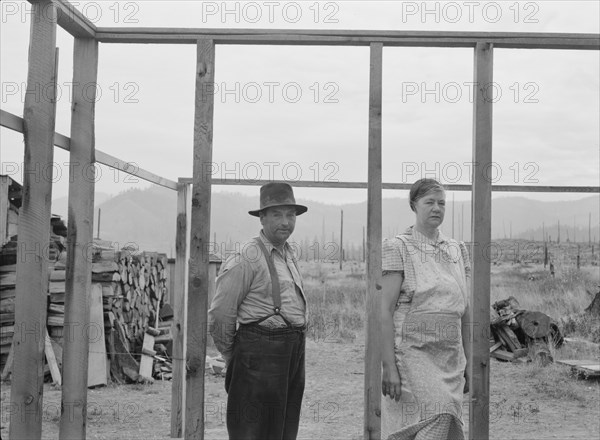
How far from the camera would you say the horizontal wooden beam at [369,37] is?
363 centimetres

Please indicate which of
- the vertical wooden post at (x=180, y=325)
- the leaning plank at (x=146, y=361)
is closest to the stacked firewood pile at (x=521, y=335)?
the leaning plank at (x=146, y=361)

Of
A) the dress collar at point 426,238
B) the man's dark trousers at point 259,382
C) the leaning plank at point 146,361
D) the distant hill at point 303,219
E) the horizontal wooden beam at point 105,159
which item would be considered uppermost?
the distant hill at point 303,219

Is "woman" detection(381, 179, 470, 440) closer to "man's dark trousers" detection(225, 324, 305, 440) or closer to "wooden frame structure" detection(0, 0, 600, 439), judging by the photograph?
"wooden frame structure" detection(0, 0, 600, 439)

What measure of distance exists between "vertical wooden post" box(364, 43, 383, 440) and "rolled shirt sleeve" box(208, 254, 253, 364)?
0.64 meters

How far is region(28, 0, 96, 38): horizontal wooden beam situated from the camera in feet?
11.3

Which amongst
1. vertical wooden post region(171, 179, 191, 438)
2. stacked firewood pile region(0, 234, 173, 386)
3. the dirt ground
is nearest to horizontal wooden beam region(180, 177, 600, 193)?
vertical wooden post region(171, 179, 191, 438)

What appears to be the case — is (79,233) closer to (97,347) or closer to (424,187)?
(424,187)

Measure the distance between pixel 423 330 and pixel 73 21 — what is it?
94.1 inches

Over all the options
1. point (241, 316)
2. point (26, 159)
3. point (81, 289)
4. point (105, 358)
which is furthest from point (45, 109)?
point (105, 358)

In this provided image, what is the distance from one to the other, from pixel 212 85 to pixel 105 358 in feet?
21.7

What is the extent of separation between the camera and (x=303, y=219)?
457 feet

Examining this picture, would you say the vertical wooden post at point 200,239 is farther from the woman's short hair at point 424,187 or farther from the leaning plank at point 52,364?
the leaning plank at point 52,364

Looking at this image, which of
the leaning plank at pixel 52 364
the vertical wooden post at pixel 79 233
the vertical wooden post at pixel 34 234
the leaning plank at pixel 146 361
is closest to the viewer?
the vertical wooden post at pixel 34 234

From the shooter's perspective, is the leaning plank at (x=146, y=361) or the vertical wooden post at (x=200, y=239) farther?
the leaning plank at (x=146, y=361)
